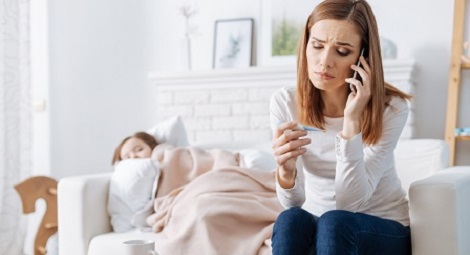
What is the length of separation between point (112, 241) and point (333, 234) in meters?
1.13

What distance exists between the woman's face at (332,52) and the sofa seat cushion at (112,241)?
3.29 ft

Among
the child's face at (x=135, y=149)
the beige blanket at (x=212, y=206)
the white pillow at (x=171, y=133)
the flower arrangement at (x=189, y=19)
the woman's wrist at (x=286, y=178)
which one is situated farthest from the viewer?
the flower arrangement at (x=189, y=19)

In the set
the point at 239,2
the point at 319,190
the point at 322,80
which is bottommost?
the point at 319,190

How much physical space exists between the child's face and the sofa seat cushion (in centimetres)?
47

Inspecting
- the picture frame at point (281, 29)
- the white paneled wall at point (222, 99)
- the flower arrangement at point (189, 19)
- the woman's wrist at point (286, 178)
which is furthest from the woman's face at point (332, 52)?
the flower arrangement at point (189, 19)

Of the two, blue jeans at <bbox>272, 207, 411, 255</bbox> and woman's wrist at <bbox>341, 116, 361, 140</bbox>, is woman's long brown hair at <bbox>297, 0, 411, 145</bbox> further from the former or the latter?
blue jeans at <bbox>272, 207, 411, 255</bbox>

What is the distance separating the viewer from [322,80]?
1990 millimetres

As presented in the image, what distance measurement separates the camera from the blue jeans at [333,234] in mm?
1765

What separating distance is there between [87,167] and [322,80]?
8.90 feet

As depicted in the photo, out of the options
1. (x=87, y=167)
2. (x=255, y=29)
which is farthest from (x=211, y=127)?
(x=87, y=167)

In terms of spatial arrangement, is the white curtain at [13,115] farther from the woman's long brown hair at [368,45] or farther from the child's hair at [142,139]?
the woman's long brown hair at [368,45]

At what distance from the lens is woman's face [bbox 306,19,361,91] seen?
77.5 inches

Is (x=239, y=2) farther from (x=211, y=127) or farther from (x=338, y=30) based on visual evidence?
(x=338, y=30)

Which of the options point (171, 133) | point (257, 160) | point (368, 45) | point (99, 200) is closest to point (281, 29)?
point (171, 133)
